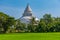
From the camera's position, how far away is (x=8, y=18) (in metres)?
53.1

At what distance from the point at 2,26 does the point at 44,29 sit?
13.2 m

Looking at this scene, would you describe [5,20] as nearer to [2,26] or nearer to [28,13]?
[2,26]

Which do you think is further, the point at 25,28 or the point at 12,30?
the point at 25,28

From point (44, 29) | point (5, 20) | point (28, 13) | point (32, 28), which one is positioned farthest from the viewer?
point (28, 13)

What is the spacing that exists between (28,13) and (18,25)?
47.7 m

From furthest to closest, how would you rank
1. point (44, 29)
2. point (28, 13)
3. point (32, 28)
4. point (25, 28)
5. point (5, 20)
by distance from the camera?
point (28, 13) < point (25, 28) < point (32, 28) < point (44, 29) < point (5, 20)

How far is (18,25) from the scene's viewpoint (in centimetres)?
6206

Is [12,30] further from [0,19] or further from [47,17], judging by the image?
[47,17]

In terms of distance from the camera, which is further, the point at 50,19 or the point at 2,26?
the point at 50,19

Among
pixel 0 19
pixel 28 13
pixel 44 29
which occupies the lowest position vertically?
pixel 44 29

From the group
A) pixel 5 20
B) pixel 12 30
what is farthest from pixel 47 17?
pixel 5 20

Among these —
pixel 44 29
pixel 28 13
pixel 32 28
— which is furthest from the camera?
pixel 28 13

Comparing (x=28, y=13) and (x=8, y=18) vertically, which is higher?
(x=28, y=13)

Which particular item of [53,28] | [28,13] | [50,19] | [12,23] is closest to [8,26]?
[12,23]
